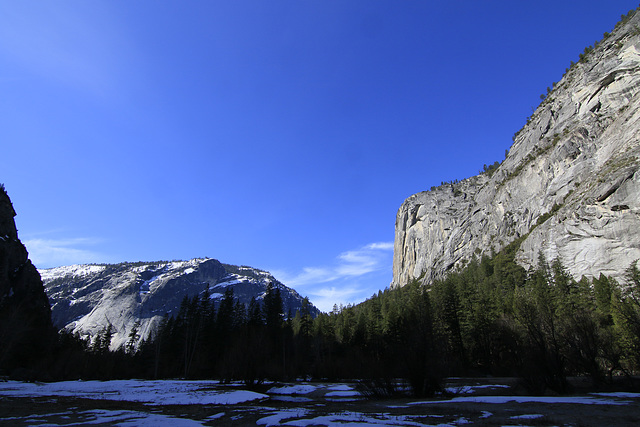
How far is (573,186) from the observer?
201 feet

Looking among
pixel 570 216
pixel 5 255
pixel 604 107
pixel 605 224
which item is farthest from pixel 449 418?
pixel 604 107

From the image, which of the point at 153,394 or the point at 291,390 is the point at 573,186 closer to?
the point at 291,390

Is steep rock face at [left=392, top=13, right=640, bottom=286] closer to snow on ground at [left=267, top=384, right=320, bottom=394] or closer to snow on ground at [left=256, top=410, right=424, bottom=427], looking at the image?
snow on ground at [left=267, top=384, right=320, bottom=394]

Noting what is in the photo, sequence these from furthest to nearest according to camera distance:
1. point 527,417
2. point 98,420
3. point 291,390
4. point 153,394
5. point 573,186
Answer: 1. point 573,186
2. point 291,390
3. point 153,394
4. point 98,420
5. point 527,417

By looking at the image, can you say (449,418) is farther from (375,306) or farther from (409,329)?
(375,306)

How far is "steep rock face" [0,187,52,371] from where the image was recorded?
41.8m

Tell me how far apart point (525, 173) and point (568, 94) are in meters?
22.4

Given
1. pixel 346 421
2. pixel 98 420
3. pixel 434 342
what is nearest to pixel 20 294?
pixel 98 420

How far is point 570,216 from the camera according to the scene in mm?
53031

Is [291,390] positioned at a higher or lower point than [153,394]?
lower

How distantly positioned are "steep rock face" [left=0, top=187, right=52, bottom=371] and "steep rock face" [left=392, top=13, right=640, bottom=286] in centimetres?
8032

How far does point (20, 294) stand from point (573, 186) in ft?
341

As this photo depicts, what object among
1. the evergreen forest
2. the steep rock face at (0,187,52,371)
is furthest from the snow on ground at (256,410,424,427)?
the steep rock face at (0,187,52,371)

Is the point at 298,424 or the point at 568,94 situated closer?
the point at 298,424
